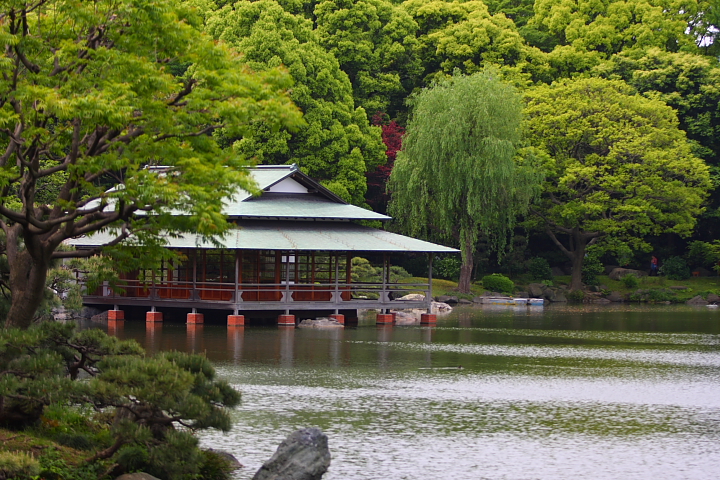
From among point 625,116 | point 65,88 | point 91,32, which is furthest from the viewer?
point 625,116

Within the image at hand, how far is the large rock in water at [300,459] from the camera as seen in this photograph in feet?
37.2

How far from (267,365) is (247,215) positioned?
1116cm

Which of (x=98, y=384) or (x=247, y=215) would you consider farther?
(x=247, y=215)

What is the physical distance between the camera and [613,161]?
164 feet

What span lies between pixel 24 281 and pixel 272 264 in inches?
859

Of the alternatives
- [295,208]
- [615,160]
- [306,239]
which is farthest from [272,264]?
[615,160]

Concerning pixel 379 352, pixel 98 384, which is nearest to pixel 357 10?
pixel 379 352

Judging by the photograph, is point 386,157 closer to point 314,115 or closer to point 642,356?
point 314,115

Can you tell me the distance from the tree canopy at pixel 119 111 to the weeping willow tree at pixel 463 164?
31.8 m

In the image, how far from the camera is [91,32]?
13328mm

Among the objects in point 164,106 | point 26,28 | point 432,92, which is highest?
point 432,92

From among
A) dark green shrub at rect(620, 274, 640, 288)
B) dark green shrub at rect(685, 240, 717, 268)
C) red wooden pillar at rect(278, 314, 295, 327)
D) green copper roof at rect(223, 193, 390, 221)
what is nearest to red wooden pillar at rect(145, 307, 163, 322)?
red wooden pillar at rect(278, 314, 295, 327)

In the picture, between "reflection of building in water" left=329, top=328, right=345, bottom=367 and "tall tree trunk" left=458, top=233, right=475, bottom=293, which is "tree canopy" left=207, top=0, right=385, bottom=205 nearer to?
"tall tree trunk" left=458, top=233, right=475, bottom=293

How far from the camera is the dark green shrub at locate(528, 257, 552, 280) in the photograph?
53406 mm
